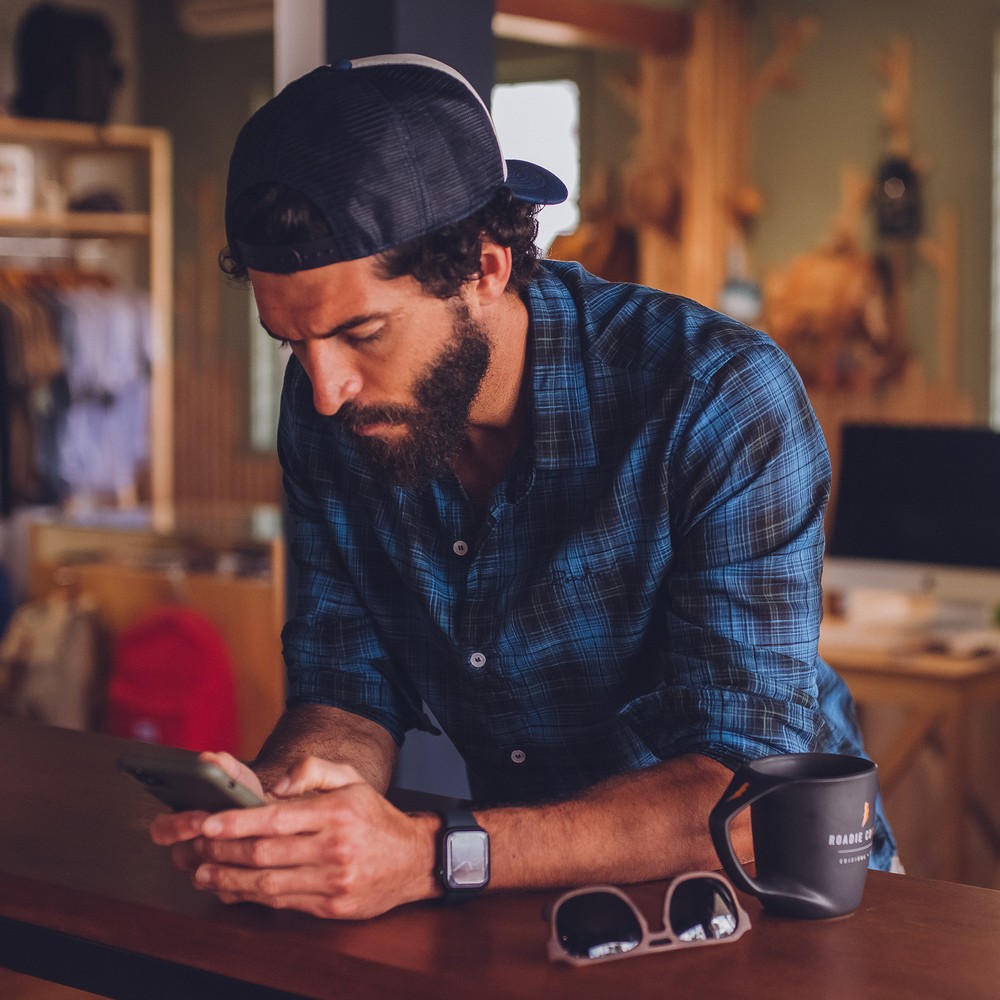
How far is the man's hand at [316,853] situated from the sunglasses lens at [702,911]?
0.68 feet

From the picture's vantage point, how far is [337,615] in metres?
1.73

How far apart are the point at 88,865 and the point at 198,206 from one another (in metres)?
6.53

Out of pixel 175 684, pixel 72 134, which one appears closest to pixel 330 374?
pixel 175 684

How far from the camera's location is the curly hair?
138cm

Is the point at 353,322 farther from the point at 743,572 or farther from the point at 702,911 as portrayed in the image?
the point at 702,911

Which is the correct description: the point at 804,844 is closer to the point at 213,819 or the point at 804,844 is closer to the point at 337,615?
the point at 213,819

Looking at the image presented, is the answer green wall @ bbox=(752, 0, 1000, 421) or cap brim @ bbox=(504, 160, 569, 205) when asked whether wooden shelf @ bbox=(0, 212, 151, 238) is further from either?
cap brim @ bbox=(504, 160, 569, 205)

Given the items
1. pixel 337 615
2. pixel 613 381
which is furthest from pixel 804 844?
pixel 337 615

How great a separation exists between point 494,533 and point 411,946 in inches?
21.3

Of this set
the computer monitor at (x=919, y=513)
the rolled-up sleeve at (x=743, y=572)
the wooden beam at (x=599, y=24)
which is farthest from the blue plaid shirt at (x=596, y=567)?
the wooden beam at (x=599, y=24)

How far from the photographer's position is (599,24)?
523cm

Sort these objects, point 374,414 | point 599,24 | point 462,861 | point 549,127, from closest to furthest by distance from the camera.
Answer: point 462,861 → point 374,414 → point 599,24 → point 549,127

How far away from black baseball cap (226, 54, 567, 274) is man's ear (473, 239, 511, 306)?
0.24ft

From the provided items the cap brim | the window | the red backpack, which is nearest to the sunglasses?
the cap brim
